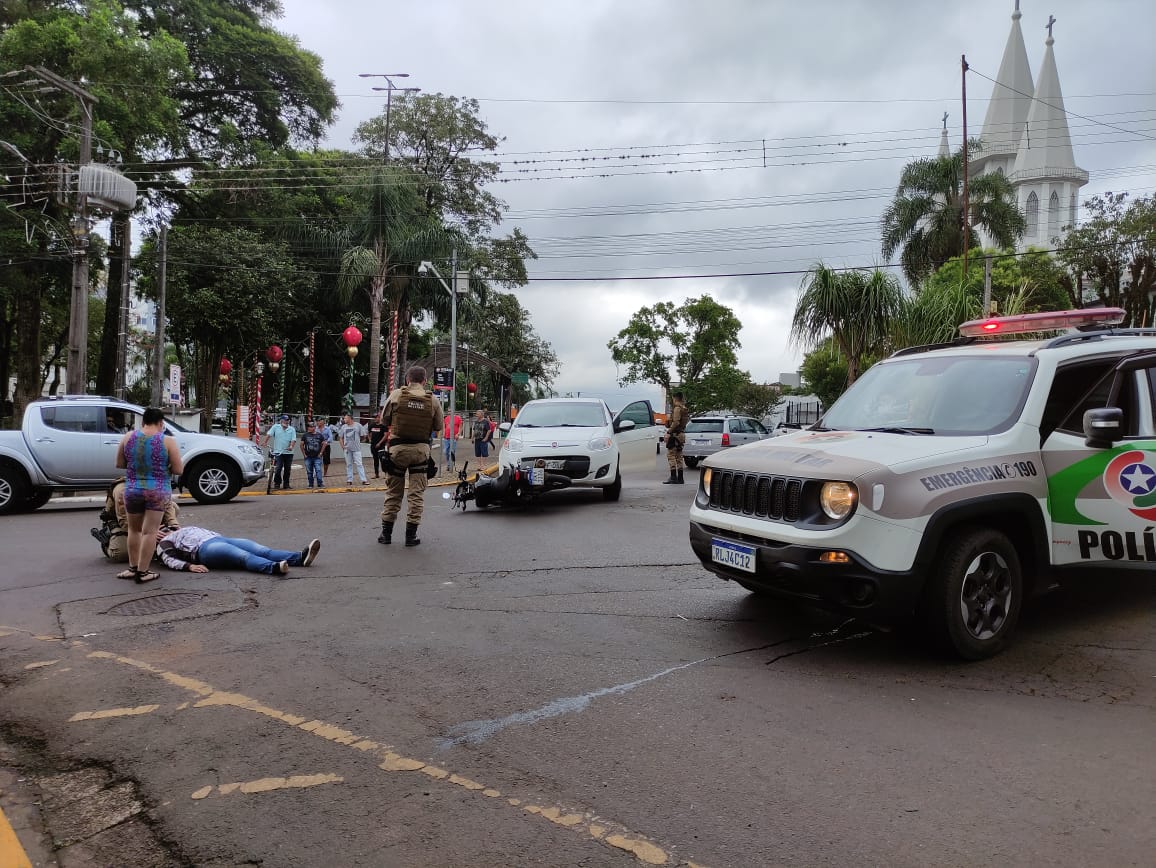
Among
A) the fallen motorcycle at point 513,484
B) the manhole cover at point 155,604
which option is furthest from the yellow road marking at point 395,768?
the fallen motorcycle at point 513,484

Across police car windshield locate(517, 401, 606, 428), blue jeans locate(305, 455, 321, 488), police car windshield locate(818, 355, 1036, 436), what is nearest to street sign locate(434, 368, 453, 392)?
blue jeans locate(305, 455, 321, 488)

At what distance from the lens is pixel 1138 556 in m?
4.86

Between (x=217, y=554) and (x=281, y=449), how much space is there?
31.9 feet

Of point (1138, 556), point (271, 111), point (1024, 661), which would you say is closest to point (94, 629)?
point (1024, 661)

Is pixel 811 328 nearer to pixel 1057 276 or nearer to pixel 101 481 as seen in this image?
pixel 101 481

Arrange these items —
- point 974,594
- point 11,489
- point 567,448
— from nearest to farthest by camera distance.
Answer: point 974,594 → point 567,448 → point 11,489

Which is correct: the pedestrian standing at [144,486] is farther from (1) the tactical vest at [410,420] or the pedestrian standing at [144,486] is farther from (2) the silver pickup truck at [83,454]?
(2) the silver pickup truck at [83,454]

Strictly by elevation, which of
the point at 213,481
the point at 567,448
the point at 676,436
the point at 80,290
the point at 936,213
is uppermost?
the point at 936,213

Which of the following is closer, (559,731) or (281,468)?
(559,731)

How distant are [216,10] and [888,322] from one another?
30.1m

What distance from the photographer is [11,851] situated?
2.66 metres

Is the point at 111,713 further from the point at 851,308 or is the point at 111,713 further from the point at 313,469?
the point at 851,308

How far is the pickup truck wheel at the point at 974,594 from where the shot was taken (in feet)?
14.2

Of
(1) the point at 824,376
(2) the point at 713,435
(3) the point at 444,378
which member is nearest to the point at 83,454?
(3) the point at 444,378
